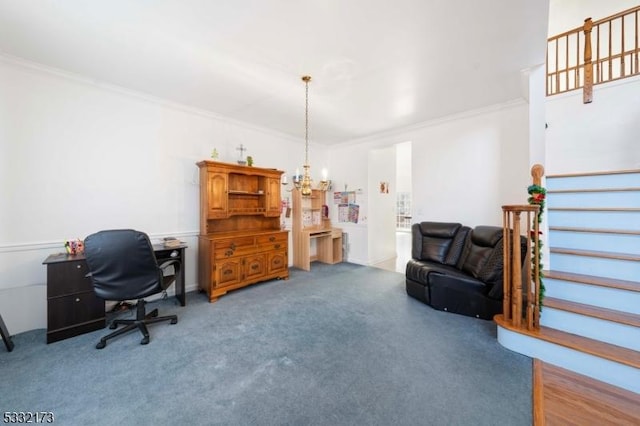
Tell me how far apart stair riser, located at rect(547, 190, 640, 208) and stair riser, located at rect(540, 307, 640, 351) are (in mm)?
1322

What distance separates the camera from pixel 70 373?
6.22 ft

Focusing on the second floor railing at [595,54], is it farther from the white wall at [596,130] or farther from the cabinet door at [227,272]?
the cabinet door at [227,272]

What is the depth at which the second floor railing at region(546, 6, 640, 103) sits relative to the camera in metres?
3.48

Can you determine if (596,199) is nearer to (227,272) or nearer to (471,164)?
(471,164)

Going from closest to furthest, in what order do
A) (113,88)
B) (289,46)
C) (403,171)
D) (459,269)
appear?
(289,46)
(113,88)
(459,269)
(403,171)

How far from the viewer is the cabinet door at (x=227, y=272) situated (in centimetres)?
340

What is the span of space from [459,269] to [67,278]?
4540mm

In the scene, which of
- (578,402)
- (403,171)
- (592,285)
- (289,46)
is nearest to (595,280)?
(592,285)

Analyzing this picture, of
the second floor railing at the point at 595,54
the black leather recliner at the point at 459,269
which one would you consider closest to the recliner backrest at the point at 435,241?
the black leather recliner at the point at 459,269

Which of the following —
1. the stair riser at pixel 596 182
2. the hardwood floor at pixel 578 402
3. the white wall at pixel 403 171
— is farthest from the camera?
the white wall at pixel 403 171

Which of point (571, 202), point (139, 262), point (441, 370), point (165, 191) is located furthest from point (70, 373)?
point (571, 202)

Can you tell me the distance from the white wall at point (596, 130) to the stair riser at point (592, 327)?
8.80 ft

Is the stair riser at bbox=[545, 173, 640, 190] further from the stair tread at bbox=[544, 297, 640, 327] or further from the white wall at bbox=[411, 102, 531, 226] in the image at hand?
the stair tread at bbox=[544, 297, 640, 327]

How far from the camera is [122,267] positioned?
2242 millimetres
